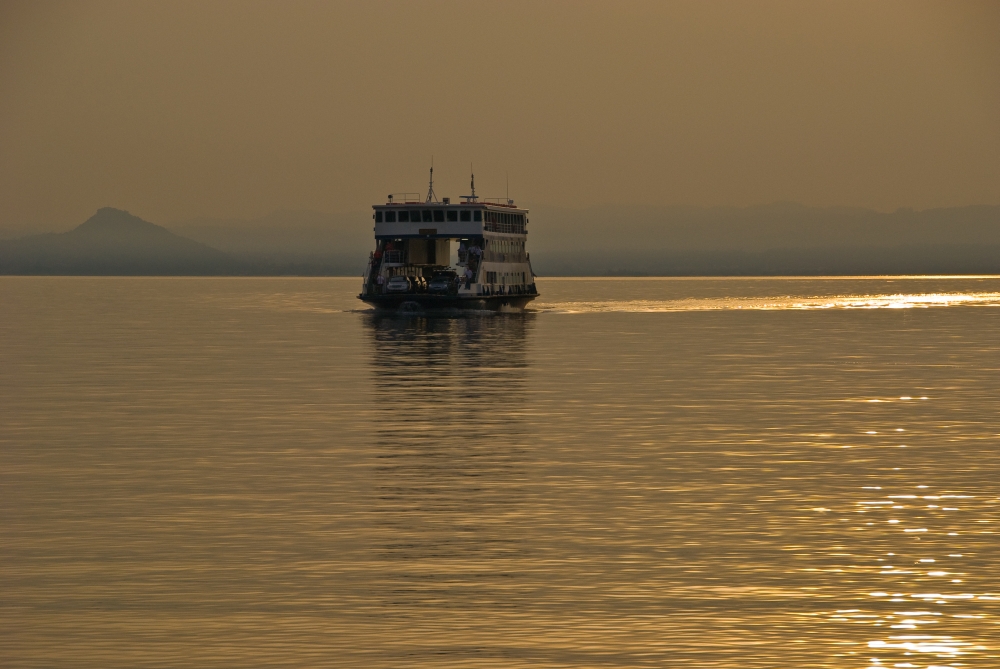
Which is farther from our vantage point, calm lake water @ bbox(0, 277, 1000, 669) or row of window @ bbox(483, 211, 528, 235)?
row of window @ bbox(483, 211, 528, 235)

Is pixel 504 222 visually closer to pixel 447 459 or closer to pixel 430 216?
pixel 430 216

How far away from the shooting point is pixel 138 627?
52.4ft

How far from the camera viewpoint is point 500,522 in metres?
22.7

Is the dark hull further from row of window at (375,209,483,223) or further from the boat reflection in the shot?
the boat reflection

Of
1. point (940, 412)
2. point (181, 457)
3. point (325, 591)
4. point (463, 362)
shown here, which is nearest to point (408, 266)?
point (463, 362)

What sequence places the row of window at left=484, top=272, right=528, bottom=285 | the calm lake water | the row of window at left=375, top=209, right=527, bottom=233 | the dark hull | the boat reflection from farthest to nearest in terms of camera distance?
1. the row of window at left=484, top=272, right=528, bottom=285
2. the row of window at left=375, top=209, right=527, bottom=233
3. the dark hull
4. the boat reflection
5. the calm lake water

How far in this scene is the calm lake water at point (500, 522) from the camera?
15.6 m

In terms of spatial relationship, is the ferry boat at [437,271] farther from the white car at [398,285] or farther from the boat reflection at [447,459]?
the boat reflection at [447,459]

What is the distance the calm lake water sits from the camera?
15.6m

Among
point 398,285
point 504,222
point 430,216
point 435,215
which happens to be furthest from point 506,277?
point 398,285

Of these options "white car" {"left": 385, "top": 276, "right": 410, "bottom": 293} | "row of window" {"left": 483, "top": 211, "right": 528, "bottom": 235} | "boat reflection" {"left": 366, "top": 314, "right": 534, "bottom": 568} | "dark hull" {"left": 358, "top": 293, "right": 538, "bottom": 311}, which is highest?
"row of window" {"left": 483, "top": 211, "right": 528, "bottom": 235}

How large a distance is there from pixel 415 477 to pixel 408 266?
8877 centimetres

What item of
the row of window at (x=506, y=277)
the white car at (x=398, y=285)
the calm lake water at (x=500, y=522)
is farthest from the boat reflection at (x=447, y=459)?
the row of window at (x=506, y=277)

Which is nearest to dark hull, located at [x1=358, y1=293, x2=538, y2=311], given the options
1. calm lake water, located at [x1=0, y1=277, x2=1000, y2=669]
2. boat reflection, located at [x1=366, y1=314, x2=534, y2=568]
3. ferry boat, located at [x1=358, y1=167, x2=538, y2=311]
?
ferry boat, located at [x1=358, y1=167, x2=538, y2=311]
